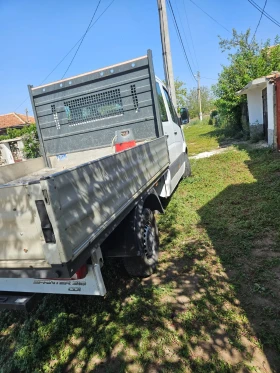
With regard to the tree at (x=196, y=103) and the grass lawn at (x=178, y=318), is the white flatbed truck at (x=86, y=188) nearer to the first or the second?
the grass lawn at (x=178, y=318)

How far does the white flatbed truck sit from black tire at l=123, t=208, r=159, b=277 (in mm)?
12

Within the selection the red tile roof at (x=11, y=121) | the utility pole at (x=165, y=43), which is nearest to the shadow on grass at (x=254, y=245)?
the utility pole at (x=165, y=43)

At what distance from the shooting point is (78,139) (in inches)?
179

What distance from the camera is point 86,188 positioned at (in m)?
1.75

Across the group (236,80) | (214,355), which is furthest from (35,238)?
(236,80)

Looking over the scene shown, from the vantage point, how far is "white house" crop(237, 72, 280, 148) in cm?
848

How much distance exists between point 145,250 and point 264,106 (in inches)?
443

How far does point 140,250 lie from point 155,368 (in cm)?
98

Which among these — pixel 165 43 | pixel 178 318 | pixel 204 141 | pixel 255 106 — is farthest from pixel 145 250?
pixel 204 141

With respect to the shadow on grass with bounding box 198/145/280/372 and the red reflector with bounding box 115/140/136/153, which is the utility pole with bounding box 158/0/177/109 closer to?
the shadow on grass with bounding box 198/145/280/372

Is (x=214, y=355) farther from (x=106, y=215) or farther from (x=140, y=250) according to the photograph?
(x=106, y=215)

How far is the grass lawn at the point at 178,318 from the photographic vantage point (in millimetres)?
1959

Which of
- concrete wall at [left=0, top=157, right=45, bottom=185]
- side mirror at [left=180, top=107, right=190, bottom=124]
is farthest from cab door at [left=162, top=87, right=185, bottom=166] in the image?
concrete wall at [left=0, top=157, right=45, bottom=185]

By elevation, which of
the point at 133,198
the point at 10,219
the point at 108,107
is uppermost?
the point at 108,107
